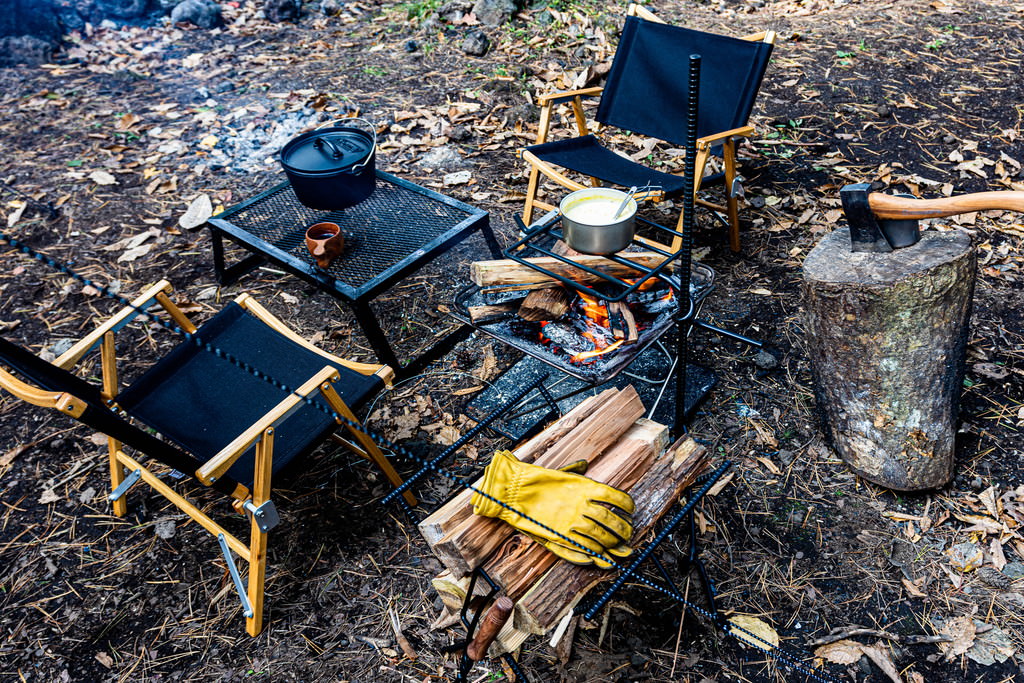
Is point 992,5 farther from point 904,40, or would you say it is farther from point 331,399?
point 331,399

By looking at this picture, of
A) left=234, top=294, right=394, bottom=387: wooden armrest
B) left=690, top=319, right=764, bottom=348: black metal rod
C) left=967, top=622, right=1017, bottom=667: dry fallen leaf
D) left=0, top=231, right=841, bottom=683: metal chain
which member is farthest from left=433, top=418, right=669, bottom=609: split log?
left=967, top=622, right=1017, bottom=667: dry fallen leaf

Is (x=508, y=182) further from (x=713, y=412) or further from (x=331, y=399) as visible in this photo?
(x=331, y=399)

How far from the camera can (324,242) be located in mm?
3676

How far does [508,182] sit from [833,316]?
9.85ft

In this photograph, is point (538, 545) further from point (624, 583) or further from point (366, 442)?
point (366, 442)

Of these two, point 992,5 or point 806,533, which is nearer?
point 806,533

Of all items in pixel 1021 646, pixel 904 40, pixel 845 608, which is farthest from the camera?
pixel 904 40

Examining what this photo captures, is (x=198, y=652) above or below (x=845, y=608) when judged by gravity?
below

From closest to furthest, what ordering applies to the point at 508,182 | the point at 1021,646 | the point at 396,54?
the point at 1021,646
the point at 508,182
the point at 396,54

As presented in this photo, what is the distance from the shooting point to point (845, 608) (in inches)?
105

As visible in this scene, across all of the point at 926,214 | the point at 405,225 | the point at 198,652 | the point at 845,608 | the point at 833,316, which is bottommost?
the point at 198,652

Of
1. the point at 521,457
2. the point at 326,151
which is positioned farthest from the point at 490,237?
the point at 521,457

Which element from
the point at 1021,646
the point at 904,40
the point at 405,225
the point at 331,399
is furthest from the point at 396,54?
the point at 1021,646

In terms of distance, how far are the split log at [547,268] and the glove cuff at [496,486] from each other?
104 cm
